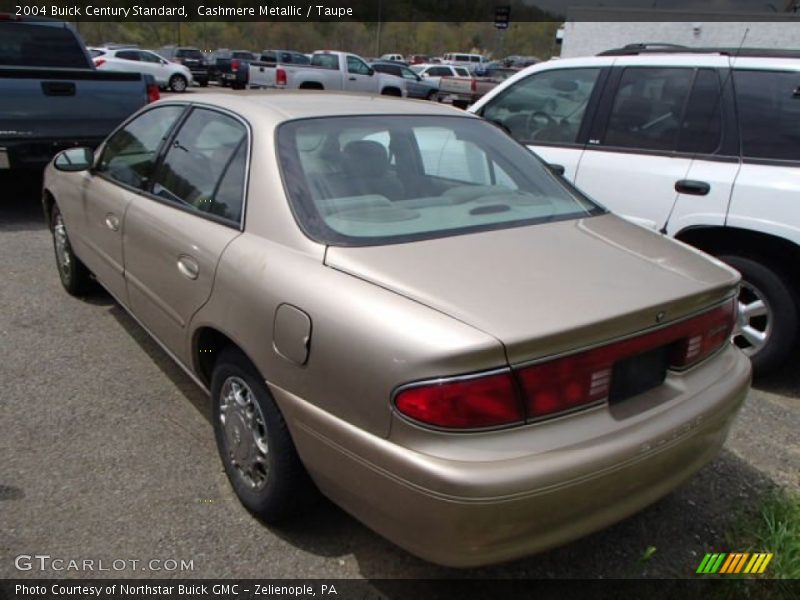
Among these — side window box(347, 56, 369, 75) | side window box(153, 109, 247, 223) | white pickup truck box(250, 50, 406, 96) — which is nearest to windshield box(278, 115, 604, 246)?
side window box(153, 109, 247, 223)

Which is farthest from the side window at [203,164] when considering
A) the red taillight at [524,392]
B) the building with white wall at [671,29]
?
the building with white wall at [671,29]

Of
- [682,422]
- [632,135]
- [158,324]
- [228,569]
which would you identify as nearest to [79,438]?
[158,324]

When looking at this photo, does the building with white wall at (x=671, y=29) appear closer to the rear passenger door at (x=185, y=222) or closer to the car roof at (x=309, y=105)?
the car roof at (x=309, y=105)

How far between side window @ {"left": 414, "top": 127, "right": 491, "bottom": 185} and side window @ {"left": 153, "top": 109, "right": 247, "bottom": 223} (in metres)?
0.88

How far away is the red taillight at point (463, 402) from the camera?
1706 mm

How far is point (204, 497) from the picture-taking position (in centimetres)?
264

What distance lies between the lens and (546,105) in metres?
4.71

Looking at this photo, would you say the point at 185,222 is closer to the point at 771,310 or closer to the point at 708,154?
the point at 708,154

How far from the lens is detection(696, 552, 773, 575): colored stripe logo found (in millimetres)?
2359

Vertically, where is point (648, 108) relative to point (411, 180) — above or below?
above

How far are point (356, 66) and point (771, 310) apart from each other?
19697mm

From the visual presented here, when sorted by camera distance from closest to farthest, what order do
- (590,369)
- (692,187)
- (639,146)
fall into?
1. (590,369)
2. (692,187)
3. (639,146)

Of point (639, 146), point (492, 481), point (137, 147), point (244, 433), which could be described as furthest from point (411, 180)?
point (639, 146)

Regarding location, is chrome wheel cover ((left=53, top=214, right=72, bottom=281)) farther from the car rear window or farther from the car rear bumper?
the car rear window
